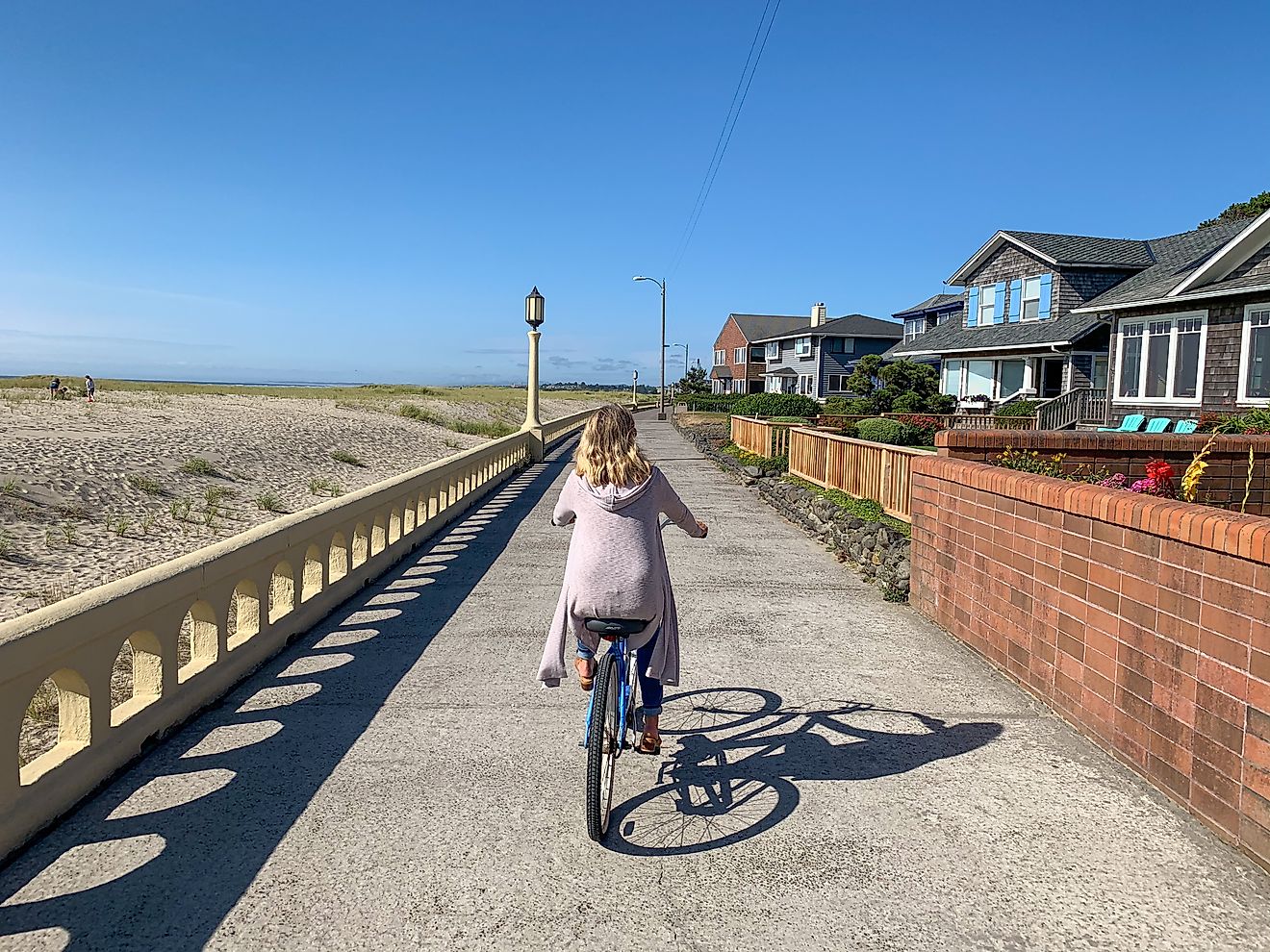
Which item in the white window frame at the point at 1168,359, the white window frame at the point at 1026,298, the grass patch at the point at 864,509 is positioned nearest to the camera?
the grass patch at the point at 864,509

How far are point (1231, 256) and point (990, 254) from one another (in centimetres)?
1671

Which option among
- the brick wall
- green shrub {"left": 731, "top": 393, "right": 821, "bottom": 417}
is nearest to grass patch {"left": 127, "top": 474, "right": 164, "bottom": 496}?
the brick wall

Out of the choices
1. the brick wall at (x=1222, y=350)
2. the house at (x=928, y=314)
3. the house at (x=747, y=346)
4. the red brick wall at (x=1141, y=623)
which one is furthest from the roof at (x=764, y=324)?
the red brick wall at (x=1141, y=623)

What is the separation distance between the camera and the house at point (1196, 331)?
2038cm

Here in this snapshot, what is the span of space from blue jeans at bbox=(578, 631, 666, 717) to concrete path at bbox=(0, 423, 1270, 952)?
42 centimetres

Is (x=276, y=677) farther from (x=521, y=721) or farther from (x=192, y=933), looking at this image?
(x=192, y=933)

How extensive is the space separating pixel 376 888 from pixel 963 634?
490cm

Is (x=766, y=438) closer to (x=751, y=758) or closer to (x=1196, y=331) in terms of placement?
(x=1196, y=331)

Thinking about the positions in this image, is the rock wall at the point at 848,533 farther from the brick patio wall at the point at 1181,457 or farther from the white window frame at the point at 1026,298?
the white window frame at the point at 1026,298

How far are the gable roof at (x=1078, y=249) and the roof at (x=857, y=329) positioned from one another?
32684 millimetres

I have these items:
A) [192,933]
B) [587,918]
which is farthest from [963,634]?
[192,933]

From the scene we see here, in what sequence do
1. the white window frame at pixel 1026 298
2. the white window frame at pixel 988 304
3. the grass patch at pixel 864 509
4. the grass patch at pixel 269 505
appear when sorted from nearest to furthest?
the grass patch at pixel 864 509
the grass patch at pixel 269 505
the white window frame at pixel 1026 298
the white window frame at pixel 988 304

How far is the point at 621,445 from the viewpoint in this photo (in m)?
4.19

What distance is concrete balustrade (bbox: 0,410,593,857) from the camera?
12.6 ft
